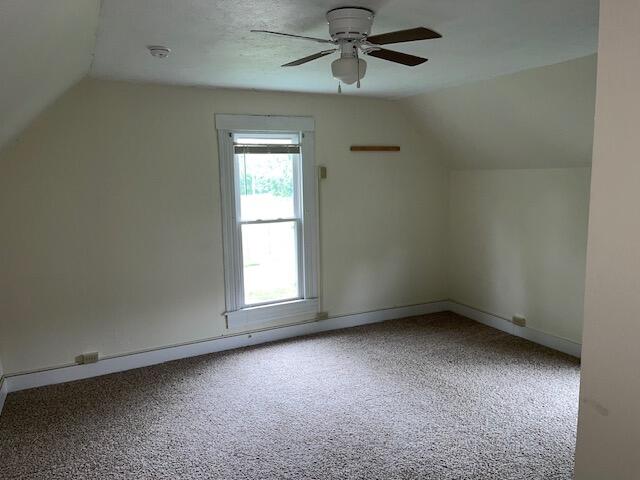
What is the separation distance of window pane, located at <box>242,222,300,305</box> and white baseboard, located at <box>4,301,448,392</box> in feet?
1.13

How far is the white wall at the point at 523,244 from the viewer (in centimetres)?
374

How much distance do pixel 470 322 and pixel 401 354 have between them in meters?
1.17

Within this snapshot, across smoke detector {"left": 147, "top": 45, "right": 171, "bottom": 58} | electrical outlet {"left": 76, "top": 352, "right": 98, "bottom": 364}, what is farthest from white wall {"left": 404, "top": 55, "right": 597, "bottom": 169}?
electrical outlet {"left": 76, "top": 352, "right": 98, "bottom": 364}

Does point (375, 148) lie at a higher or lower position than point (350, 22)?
lower

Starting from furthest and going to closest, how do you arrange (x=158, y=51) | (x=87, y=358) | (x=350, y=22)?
1. (x=87, y=358)
2. (x=158, y=51)
3. (x=350, y=22)

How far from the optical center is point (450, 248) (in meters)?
5.04

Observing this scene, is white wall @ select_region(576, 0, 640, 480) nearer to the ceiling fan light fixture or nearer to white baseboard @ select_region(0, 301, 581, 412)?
the ceiling fan light fixture

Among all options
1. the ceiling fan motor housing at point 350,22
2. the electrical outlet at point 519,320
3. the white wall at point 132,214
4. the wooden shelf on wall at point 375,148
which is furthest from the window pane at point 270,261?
the ceiling fan motor housing at point 350,22

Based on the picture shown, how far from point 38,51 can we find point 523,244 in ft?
12.8

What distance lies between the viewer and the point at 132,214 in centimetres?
358

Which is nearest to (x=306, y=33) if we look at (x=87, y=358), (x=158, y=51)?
(x=158, y=51)

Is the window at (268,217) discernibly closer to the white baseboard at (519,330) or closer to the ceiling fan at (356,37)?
the white baseboard at (519,330)

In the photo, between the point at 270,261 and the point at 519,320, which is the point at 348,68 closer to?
the point at 270,261

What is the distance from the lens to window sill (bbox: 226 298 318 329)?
4078 mm
